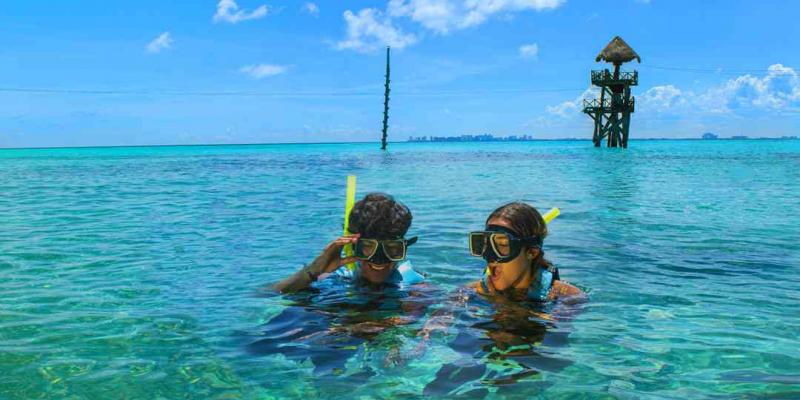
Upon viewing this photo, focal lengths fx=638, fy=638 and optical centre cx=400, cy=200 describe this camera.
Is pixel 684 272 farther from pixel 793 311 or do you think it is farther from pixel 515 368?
pixel 515 368

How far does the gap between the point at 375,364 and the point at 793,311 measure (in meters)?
4.31

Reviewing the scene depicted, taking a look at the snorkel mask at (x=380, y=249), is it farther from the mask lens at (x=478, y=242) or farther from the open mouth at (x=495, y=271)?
the open mouth at (x=495, y=271)

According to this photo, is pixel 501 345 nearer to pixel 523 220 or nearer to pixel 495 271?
pixel 495 271

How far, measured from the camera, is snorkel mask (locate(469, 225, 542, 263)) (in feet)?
16.9

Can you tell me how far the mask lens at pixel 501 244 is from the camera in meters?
5.14

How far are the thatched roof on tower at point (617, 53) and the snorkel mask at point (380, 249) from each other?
189 ft

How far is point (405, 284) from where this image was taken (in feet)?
20.4

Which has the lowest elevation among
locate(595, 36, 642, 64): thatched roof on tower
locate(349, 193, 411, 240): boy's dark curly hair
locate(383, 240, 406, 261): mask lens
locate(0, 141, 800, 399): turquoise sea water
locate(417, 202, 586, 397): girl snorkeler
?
locate(0, 141, 800, 399): turquoise sea water

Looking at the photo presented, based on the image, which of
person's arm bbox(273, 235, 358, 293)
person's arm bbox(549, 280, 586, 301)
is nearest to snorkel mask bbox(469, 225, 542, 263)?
person's arm bbox(549, 280, 586, 301)

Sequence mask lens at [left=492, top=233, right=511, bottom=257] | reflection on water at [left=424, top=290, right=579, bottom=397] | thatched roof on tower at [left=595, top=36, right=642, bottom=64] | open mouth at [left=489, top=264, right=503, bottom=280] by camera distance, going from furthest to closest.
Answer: thatched roof on tower at [left=595, top=36, right=642, bottom=64]
open mouth at [left=489, top=264, right=503, bottom=280]
mask lens at [left=492, top=233, right=511, bottom=257]
reflection on water at [left=424, top=290, right=579, bottom=397]

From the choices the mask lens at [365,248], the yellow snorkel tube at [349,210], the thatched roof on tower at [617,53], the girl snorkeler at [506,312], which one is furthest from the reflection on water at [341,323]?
the thatched roof on tower at [617,53]

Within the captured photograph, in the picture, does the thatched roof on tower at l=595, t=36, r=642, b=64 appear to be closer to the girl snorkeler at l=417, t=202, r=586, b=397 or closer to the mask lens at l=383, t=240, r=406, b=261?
the girl snorkeler at l=417, t=202, r=586, b=397

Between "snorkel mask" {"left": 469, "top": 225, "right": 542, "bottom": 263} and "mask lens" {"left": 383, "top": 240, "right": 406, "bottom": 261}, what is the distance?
2.00 feet

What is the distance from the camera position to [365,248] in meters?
5.42
